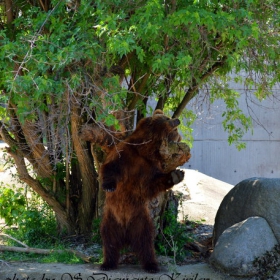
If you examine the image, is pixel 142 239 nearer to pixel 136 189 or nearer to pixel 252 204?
pixel 136 189

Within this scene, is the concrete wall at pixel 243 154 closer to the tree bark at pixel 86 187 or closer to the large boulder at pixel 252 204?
the tree bark at pixel 86 187

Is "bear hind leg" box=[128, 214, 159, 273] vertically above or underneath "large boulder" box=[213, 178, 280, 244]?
underneath

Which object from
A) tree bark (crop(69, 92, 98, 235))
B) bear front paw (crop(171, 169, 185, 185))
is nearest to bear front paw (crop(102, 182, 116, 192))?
bear front paw (crop(171, 169, 185, 185))

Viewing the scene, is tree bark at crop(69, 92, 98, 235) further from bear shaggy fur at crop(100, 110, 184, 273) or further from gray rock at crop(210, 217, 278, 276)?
gray rock at crop(210, 217, 278, 276)

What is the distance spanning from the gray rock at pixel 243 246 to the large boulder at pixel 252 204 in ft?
0.38

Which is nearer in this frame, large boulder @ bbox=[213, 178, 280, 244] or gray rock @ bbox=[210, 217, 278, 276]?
gray rock @ bbox=[210, 217, 278, 276]

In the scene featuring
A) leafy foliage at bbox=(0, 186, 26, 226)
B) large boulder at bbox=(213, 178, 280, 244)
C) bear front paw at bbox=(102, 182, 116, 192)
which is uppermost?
bear front paw at bbox=(102, 182, 116, 192)

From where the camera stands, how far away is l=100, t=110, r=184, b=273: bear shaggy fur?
231 inches

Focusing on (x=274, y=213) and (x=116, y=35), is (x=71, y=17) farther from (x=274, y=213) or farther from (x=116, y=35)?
(x=274, y=213)

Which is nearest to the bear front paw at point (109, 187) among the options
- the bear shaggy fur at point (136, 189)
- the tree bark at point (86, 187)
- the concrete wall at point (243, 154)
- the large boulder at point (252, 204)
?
the bear shaggy fur at point (136, 189)

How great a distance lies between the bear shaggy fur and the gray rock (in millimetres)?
797

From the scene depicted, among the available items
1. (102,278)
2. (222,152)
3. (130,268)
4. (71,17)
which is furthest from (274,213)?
(222,152)

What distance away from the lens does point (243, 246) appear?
6.11 meters

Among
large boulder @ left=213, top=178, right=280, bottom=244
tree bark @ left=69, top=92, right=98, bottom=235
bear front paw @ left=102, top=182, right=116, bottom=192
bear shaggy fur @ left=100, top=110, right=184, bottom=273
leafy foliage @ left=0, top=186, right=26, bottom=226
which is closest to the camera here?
bear front paw @ left=102, top=182, right=116, bottom=192
